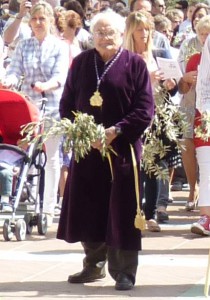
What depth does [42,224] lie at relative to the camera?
9.34 m

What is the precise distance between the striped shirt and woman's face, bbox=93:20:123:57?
2853 mm

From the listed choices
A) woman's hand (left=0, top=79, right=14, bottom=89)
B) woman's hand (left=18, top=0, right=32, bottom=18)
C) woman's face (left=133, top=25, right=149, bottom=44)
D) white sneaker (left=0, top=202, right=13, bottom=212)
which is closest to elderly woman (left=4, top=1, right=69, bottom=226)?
woman's hand (left=0, top=79, right=14, bottom=89)

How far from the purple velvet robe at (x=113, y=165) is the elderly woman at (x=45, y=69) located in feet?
9.37

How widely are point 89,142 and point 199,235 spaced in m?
3.03

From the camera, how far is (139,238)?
696cm

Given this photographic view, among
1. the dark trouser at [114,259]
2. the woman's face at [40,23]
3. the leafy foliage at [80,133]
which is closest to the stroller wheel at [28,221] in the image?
the woman's face at [40,23]

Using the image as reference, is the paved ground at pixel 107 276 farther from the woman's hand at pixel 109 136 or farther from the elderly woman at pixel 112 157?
the woman's hand at pixel 109 136

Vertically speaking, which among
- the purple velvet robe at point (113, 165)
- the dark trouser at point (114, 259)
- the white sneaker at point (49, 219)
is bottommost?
the dark trouser at point (114, 259)

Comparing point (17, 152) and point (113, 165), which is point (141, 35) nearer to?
point (17, 152)

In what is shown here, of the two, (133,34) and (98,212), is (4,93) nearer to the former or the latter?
(133,34)

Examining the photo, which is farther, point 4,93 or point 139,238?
point 4,93

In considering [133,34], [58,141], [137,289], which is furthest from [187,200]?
[137,289]

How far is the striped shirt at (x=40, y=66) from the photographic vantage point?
32.5ft

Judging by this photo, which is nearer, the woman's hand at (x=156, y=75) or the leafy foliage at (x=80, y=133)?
the leafy foliage at (x=80, y=133)
